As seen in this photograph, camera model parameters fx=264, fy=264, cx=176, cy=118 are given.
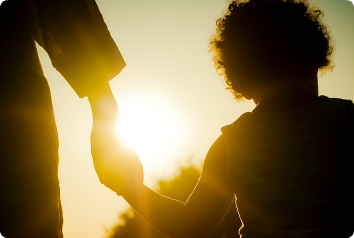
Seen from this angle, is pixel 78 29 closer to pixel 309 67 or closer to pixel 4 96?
pixel 4 96

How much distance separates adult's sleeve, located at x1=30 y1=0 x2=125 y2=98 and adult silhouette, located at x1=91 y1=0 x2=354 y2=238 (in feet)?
0.41

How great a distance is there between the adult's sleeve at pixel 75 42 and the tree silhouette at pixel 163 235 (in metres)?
23.1

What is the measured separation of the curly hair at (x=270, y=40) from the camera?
1875mm

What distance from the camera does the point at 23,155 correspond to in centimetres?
105

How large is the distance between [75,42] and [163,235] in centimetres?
2799

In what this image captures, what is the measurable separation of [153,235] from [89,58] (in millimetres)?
32695

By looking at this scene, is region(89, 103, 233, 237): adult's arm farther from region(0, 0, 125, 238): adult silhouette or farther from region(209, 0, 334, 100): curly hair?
region(209, 0, 334, 100): curly hair

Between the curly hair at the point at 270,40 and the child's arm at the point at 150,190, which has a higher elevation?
the curly hair at the point at 270,40

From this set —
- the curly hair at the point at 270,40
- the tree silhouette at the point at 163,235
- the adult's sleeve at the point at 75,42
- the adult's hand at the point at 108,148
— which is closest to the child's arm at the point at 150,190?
the adult's hand at the point at 108,148

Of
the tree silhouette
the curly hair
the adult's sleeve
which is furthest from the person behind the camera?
the tree silhouette

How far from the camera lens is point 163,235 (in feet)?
87.0

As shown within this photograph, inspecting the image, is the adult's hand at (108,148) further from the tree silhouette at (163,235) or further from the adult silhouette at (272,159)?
the tree silhouette at (163,235)

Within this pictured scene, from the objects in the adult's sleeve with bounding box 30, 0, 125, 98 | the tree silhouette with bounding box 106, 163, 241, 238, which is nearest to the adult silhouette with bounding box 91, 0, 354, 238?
the adult's sleeve with bounding box 30, 0, 125, 98

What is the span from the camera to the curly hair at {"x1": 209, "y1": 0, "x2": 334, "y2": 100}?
1875 millimetres
